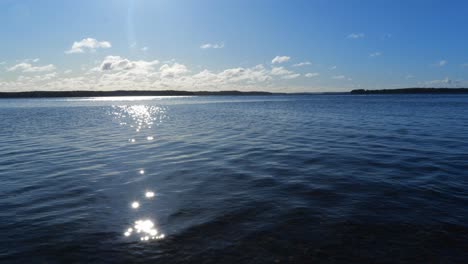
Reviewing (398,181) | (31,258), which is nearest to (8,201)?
(31,258)

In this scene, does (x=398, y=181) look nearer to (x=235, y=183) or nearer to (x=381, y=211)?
(x=381, y=211)

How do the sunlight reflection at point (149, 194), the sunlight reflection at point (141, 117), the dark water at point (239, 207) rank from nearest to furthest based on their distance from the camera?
the dark water at point (239, 207) < the sunlight reflection at point (149, 194) < the sunlight reflection at point (141, 117)

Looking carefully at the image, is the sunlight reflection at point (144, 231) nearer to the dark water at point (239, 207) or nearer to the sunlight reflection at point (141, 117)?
the dark water at point (239, 207)

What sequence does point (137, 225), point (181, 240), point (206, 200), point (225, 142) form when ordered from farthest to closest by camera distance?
1. point (225, 142)
2. point (206, 200)
3. point (137, 225)
4. point (181, 240)

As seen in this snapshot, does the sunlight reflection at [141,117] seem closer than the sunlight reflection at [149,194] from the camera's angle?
No

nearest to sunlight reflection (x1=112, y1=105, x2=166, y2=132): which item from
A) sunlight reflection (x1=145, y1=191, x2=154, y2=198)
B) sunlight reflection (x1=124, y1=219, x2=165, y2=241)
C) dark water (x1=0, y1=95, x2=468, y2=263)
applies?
dark water (x1=0, y1=95, x2=468, y2=263)

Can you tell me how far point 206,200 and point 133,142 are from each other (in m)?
16.3

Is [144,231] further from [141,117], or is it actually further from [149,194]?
→ [141,117]

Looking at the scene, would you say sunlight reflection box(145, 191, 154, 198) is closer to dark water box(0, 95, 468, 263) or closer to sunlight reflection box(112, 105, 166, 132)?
dark water box(0, 95, 468, 263)

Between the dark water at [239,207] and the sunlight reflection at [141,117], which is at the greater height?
the dark water at [239,207]

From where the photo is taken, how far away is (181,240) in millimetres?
7355

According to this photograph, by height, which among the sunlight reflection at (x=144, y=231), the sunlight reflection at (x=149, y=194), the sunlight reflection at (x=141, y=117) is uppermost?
the sunlight reflection at (x=144, y=231)

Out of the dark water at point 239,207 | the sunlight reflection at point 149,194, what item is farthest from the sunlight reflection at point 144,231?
the sunlight reflection at point 149,194

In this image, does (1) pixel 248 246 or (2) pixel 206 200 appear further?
(2) pixel 206 200
